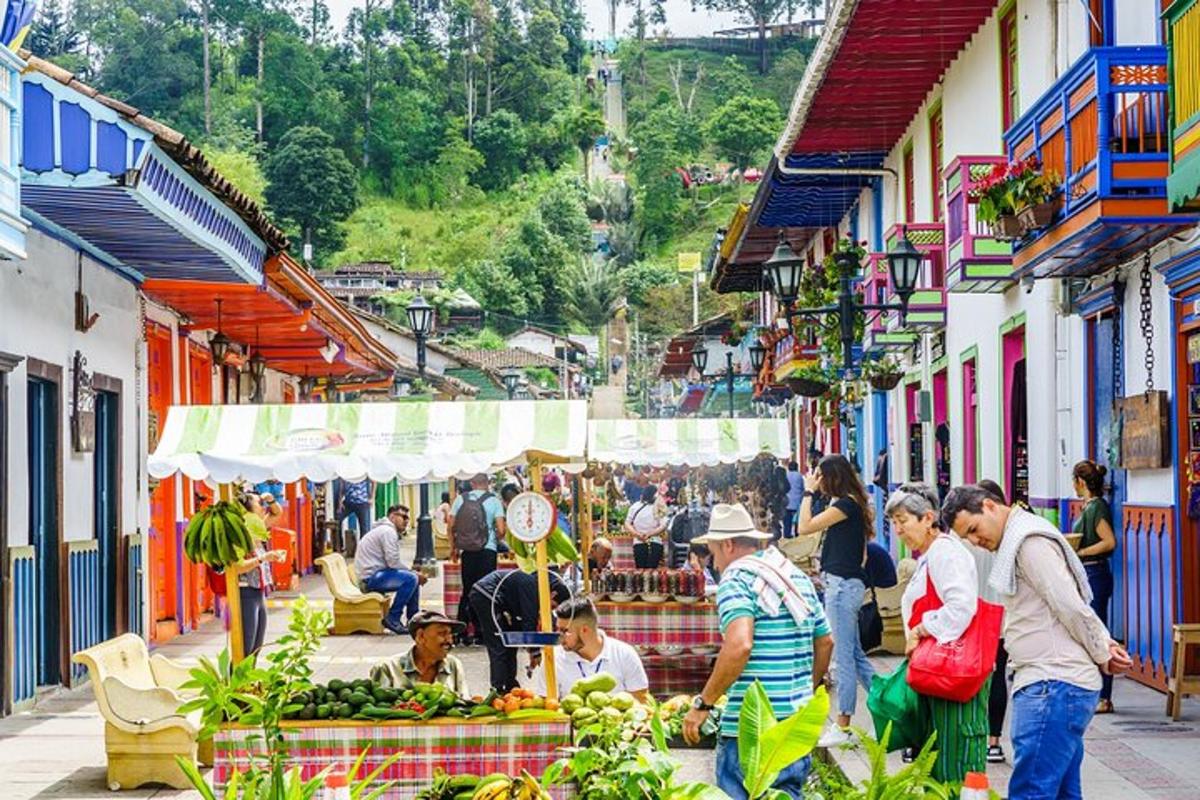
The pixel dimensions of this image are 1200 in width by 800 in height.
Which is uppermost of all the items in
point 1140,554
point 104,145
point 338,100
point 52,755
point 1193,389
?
point 338,100

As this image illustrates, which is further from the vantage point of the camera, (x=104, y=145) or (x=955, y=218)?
(x=955, y=218)

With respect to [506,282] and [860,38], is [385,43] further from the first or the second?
[860,38]

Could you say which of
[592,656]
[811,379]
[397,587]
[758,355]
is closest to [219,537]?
[592,656]

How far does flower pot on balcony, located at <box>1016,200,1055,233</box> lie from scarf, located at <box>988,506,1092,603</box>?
22.4ft

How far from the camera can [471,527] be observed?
58.1 ft

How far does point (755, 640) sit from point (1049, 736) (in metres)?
1.17

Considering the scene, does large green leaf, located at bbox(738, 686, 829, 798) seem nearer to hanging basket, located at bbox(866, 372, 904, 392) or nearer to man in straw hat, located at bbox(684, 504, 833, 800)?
man in straw hat, located at bbox(684, 504, 833, 800)

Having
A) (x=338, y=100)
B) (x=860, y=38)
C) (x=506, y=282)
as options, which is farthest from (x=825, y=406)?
(x=338, y=100)

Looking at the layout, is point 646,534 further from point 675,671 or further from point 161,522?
point 675,671

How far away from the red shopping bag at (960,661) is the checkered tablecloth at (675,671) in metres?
5.80

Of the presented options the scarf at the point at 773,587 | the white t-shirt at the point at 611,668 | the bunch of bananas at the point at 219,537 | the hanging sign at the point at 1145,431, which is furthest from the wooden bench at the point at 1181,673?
the bunch of bananas at the point at 219,537

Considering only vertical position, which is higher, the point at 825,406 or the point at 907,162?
the point at 907,162

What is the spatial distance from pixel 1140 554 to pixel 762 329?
72.6ft

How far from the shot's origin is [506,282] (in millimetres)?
110062
